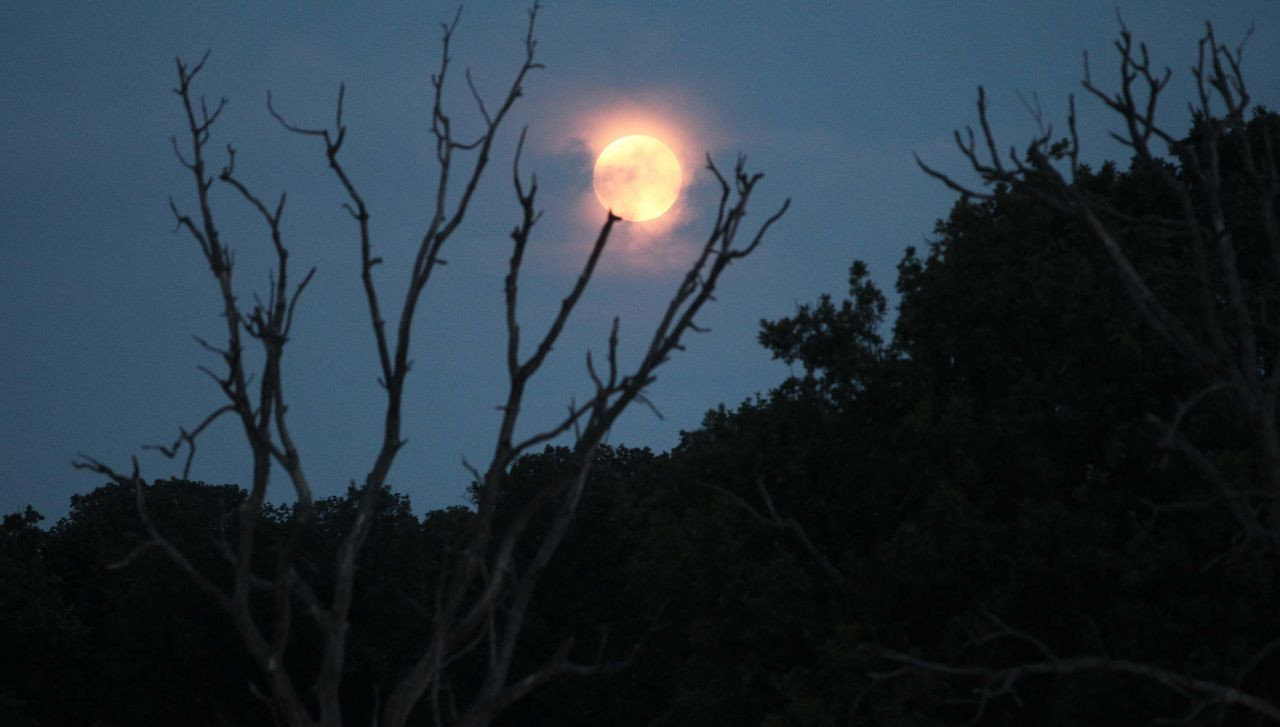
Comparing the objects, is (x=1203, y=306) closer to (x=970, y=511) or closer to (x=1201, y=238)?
(x=1201, y=238)

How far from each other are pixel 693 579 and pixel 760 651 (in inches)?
76.8

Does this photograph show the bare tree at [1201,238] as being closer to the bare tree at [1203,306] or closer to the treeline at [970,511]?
the bare tree at [1203,306]

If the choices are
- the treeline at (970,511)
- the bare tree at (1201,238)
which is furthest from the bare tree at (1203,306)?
the treeline at (970,511)

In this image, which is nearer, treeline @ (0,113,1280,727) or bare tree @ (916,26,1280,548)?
bare tree @ (916,26,1280,548)

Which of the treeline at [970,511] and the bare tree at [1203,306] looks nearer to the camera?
Answer: the bare tree at [1203,306]

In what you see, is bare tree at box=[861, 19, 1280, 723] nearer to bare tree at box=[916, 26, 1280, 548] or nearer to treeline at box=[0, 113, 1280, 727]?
bare tree at box=[916, 26, 1280, 548]

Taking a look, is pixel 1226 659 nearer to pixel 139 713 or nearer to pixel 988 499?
pixel 988 499

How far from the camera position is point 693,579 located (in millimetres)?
26484

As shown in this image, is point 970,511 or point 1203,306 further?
point 970,511

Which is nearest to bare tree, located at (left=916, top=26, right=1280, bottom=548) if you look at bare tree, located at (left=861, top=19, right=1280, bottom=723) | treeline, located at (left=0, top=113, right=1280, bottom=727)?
bare tree, located at (left=861, top=19, right=1280, bottom=723)

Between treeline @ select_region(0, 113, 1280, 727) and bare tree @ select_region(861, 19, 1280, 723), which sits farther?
treeline @ select_region(0, 113, 1280, 727)

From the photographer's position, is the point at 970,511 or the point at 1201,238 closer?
Result: the point at 1201,238

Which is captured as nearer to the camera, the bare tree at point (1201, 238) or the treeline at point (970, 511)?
the bare tree at point (1201, 238)

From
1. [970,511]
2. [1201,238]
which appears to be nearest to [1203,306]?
[1201,238]
